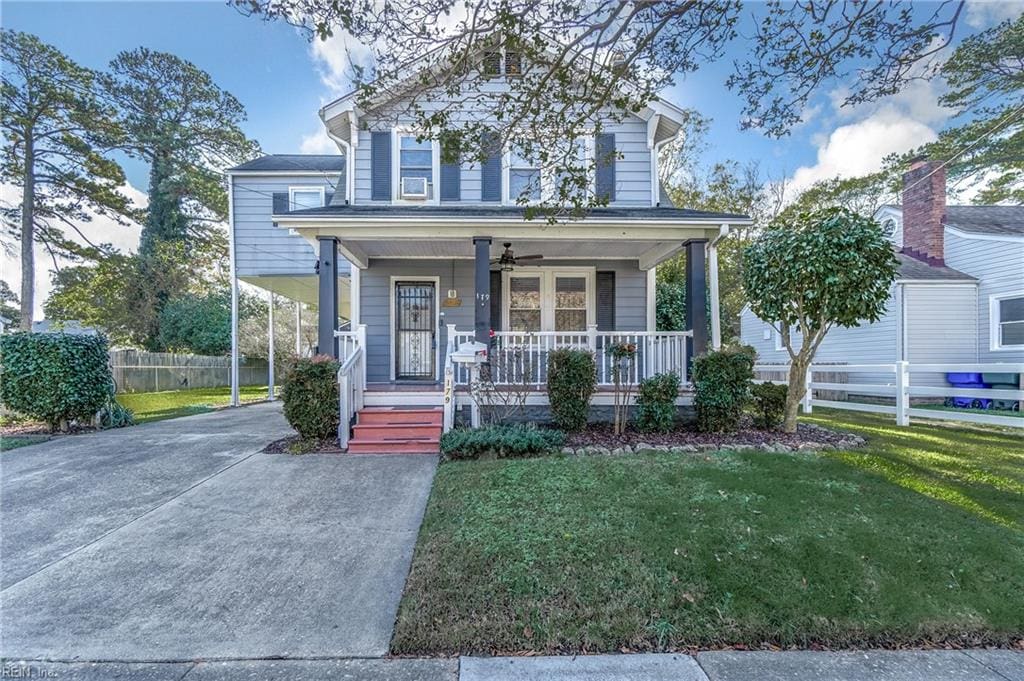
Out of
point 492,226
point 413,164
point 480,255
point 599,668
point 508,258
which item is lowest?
point 599,668

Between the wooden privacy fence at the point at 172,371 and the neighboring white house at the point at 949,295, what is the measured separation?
19383 millimetres

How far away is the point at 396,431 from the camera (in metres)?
6.55

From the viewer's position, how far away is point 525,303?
9.77 m

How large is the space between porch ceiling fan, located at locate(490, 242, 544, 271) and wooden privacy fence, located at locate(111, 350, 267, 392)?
36.4ft

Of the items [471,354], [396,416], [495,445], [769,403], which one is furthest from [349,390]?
[769,403]

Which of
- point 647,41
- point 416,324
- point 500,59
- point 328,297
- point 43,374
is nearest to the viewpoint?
point 647,41

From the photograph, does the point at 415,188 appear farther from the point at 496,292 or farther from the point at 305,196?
the point at 305,196

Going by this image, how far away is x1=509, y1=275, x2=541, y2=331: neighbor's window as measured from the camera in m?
9.73

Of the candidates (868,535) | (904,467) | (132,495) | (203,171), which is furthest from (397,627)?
(203,171)

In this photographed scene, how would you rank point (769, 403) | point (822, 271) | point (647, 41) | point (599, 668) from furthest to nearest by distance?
point (769, 403) → point (822, 271) → point (647, 41) → point (599, 668)

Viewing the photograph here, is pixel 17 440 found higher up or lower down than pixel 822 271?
lower down

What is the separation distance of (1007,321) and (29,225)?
31.0 metres

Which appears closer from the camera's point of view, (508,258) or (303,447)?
(303,447)

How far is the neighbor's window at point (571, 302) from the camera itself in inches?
384
